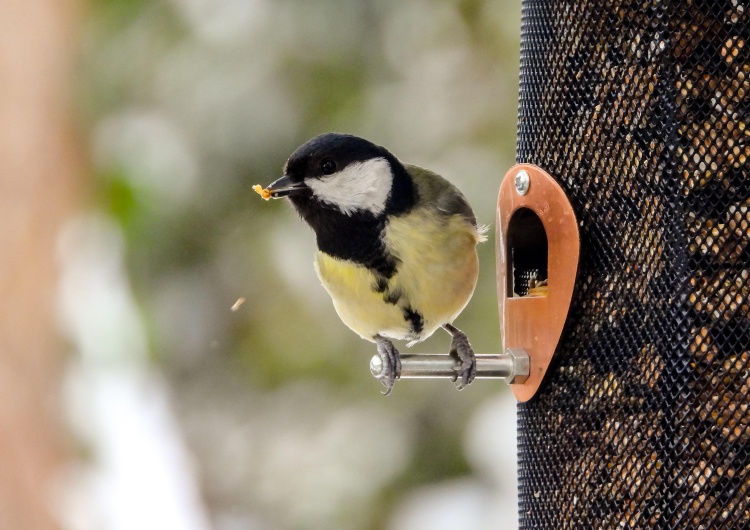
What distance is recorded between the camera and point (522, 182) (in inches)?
97.0

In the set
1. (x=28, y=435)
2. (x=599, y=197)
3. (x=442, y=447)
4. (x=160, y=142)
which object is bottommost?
(x=442, y=447)

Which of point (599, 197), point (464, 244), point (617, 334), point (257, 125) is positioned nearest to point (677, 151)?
point (599, 197)

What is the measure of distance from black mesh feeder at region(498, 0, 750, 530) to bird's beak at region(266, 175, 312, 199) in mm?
559

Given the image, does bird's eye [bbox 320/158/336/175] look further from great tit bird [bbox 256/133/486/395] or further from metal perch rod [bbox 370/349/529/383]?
metal perch rod [bbox 370/349/529/383]

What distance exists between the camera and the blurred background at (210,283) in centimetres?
407

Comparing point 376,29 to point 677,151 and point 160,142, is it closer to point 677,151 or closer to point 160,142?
point 160,142

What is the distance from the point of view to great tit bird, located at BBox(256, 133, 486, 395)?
262 cm

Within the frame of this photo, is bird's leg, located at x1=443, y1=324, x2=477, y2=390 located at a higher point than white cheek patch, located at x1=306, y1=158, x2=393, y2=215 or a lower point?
lower

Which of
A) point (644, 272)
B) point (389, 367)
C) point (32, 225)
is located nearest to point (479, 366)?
point (389, 367)

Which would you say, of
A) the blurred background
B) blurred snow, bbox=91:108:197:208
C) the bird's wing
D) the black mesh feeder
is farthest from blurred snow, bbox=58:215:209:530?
the black mesh feeder

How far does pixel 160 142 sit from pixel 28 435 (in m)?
1.23

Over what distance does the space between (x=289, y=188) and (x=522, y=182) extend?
562mm

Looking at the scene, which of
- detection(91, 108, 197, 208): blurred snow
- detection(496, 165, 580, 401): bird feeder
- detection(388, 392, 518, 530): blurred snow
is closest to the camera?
detection(496, 165, 580, 401): bird feeder

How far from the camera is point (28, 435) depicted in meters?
4.11
